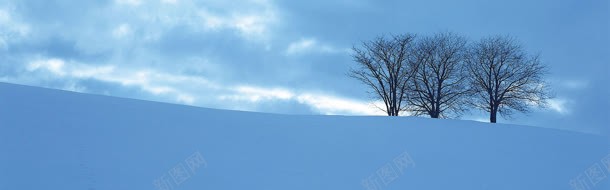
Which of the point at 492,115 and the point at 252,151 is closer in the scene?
the point at 252,151

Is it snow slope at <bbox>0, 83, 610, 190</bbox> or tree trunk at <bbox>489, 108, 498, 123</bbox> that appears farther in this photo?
tree trunk at <bbox>489, 108, 498, 123</bbox>

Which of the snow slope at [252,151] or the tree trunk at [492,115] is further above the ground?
the tree trunk at [492,115]

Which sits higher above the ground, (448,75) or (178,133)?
(448,75)

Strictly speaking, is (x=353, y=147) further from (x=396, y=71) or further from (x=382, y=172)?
(x=396, y=71)

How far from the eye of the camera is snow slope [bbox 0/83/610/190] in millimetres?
10867

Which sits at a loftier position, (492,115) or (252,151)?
(492,115)

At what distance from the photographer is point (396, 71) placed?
2928 cm

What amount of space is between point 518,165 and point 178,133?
935 centimetres

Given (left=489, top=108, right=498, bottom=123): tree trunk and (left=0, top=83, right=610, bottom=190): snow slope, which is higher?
(left=489, top=108, right=498, bottom=123): tree trunk

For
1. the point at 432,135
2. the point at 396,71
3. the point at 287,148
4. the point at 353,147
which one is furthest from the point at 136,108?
the point at 396,71

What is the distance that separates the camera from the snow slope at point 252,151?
35.7 ft

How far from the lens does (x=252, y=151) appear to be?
43.1 feet

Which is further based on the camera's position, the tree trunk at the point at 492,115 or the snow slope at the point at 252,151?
the tree trunk at the point at 492,115

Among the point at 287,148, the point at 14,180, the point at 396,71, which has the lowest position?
the point at 14,180
